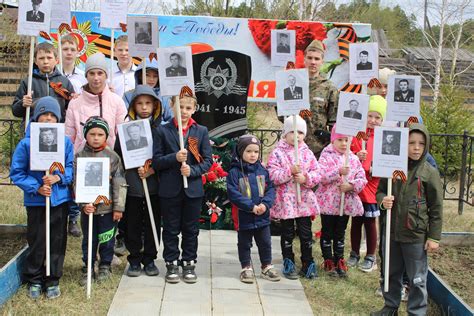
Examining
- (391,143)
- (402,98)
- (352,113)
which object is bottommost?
(391,143)

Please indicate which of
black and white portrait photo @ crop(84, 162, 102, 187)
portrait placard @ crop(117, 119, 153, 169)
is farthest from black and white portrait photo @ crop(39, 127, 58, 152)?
portrait placard @ crop(117, 119, 153, 169)

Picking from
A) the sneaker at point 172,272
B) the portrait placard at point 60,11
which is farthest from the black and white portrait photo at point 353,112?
the portrait placard at point 60,11

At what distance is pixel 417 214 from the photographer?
4.31 metres

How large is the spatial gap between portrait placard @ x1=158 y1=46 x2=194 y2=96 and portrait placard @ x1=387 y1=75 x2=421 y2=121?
1641 mm

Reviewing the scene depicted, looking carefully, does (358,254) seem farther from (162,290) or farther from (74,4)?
(74,4)

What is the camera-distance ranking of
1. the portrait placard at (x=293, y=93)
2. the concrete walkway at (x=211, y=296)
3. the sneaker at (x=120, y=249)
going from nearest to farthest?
the concrete walkway at (x=211, y=296) < the portrait placard at (x=293, y=93) < the sneaker at (x=120, y=249)

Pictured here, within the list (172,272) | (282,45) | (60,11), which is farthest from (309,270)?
(60,11)

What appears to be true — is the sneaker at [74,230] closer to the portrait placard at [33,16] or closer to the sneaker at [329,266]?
the portrait placard at [33,16]

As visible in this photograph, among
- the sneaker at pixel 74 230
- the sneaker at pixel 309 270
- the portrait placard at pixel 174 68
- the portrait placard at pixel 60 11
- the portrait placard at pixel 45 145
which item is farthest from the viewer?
the sneaker at pixel 74 230

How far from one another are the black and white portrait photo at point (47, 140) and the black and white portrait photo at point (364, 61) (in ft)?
8.90

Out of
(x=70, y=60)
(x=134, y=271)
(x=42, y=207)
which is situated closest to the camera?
(x=42, y=207)

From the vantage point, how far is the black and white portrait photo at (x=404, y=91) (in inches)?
185

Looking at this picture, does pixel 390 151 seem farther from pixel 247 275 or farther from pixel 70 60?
pixel 70 60

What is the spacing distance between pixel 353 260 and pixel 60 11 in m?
3.94
